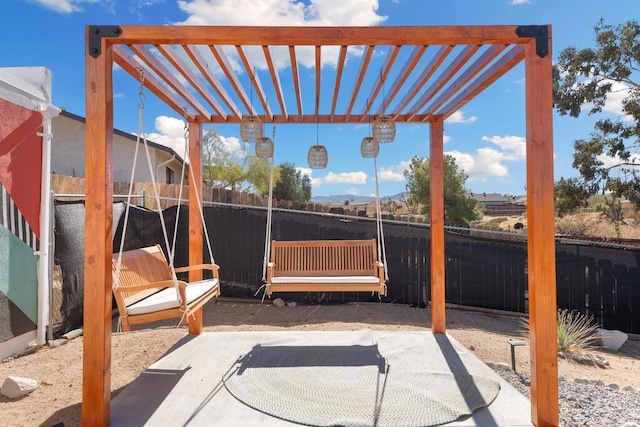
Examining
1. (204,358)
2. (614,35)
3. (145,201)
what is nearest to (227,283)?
(145,201)

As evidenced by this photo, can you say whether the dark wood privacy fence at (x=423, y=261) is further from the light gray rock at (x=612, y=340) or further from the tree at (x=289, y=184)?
the tree at (x=289, y=184)

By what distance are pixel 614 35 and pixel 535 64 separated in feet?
32.7

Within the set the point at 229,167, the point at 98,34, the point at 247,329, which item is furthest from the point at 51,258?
the point at 229,167

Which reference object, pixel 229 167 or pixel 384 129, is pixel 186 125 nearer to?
pixel 384 129

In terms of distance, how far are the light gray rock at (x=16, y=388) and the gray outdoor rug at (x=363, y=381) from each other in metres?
1.38

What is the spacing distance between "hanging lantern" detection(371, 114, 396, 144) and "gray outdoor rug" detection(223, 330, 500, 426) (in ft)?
5.84

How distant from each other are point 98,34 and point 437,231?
2996 millimetres

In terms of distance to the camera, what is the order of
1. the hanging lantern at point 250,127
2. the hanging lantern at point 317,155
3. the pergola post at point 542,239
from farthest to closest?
the hanging lantern at point 317,155 → the hanging lantern at point 250,127 → the pergola post at point 542,239

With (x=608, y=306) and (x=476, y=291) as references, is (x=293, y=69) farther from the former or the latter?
(x=608, y=306)

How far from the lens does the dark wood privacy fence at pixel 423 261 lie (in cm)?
532

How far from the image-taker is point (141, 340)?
13.1 ft

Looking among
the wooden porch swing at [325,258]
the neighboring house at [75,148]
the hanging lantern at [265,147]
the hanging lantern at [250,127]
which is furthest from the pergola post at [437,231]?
the neighboring house at [75,148]

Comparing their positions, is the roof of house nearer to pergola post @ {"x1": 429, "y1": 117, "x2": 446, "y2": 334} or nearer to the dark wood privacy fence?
the dark wood privacy fence

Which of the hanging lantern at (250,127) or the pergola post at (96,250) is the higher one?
the hanging lantern at (250,127)
